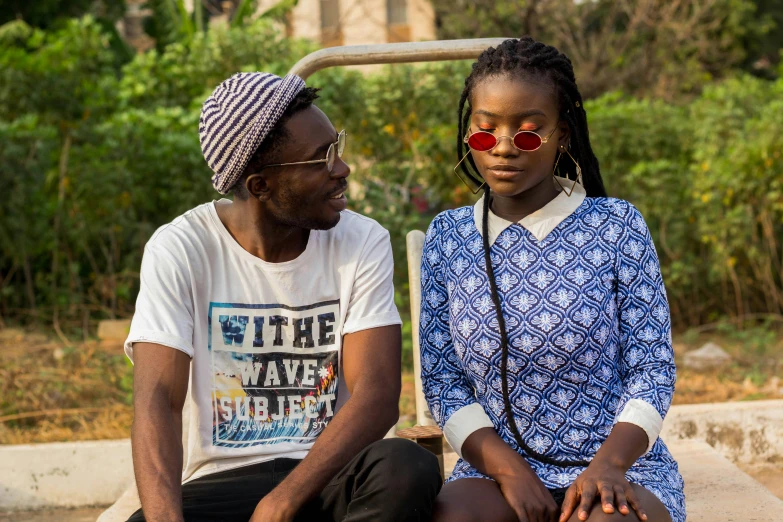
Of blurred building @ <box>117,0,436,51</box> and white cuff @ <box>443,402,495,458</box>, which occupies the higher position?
blurred building @ <box>117,0,436,51</box>

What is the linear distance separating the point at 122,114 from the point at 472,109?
243 inches

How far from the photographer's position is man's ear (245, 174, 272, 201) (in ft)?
8.82

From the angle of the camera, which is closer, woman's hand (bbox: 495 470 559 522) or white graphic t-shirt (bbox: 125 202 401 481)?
woman's hand (bbox: 495 470 559 522)

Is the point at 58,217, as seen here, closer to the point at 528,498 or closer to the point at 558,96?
the point at 558,96

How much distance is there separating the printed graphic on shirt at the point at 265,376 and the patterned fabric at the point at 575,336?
1.36ft

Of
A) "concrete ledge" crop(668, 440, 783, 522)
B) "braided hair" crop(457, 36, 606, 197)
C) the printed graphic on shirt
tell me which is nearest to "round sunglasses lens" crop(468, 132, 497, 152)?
"braided hair" crop(457, 36, 606, 197)

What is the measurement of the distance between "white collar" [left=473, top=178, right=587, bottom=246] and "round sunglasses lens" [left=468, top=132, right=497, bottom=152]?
0.72 feet

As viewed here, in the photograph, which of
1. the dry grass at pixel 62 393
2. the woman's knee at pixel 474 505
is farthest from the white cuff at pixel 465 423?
the dry grass at pixel 62 393

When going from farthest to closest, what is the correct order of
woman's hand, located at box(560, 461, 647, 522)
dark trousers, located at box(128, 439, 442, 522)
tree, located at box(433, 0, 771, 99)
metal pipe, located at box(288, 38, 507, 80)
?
tree, located at box(433, 0, 771, 99) → metal pipe, located at box(288, 38, 507, 80) → dark trousers, located at box(128, 439, 442, 522) → woman's hand, located at box(560, 461, 647, 522)

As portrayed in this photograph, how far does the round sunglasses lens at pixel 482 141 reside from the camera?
2463 mm

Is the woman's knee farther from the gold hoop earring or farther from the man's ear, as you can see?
the man's ear

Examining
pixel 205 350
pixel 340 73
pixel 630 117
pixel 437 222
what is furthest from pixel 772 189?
pixel 205 350

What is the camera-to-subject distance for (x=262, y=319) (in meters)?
2.66

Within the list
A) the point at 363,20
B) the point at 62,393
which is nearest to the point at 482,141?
the point at 62,393
